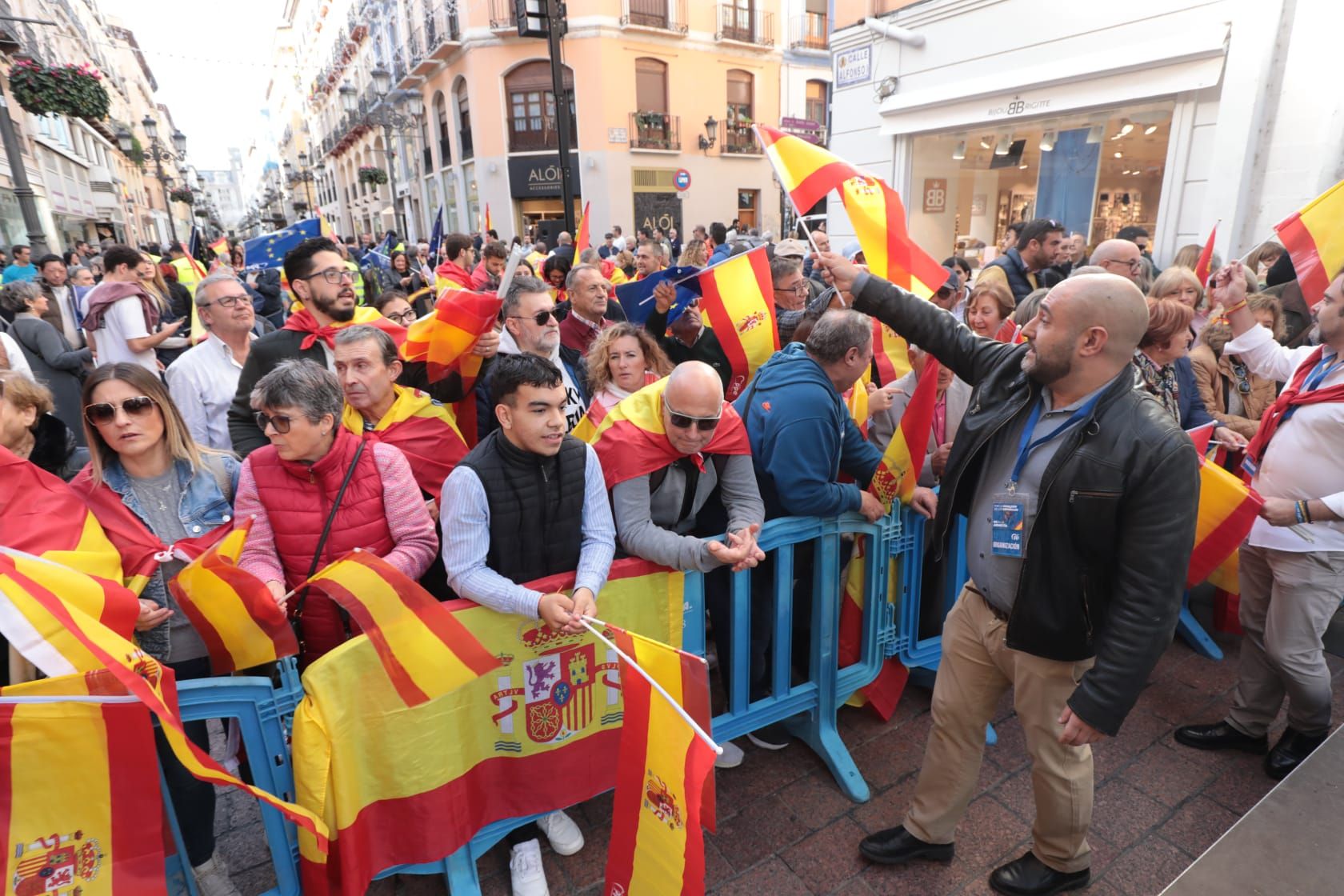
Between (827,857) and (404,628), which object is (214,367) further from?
(827,857)

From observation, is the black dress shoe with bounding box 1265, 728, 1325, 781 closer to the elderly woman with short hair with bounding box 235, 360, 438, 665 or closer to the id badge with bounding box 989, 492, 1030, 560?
the id badge with bounding box 989, 492, 1030, 560

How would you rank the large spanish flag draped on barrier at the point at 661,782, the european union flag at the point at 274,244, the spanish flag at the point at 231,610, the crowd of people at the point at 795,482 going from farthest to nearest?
the european union flag at the point at 274,244, the spanish flag at the point at 231,610, the crowd of people at the point at 795,482, the large spanish flag draped on barrier at the point at 661,782

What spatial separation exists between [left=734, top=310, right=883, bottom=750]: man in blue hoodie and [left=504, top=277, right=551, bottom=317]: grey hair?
137 cm

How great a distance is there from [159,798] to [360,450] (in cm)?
119

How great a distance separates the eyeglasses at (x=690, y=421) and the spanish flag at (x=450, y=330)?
127 centimetres

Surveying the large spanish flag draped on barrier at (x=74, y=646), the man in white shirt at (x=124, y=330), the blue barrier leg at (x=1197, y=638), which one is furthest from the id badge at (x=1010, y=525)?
the man in white shirt at (x=124, y=330)

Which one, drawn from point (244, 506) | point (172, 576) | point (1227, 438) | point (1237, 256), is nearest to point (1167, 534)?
point (1227, 438)

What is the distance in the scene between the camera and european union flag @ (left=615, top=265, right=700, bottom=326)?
504 cm

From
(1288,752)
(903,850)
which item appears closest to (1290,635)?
(1288,752)

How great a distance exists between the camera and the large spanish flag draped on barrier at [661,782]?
187 cm

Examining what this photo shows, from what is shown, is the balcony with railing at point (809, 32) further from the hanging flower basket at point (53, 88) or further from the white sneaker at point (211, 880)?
the white sneaker at point (211, 880)

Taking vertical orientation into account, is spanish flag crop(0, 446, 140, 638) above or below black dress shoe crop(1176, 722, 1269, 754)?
above

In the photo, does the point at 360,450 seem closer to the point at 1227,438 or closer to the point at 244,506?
the point at 244,506

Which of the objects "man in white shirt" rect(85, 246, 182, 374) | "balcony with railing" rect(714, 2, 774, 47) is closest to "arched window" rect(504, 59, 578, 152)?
"balcony with railing" rect(714, 2, 774, 47)
